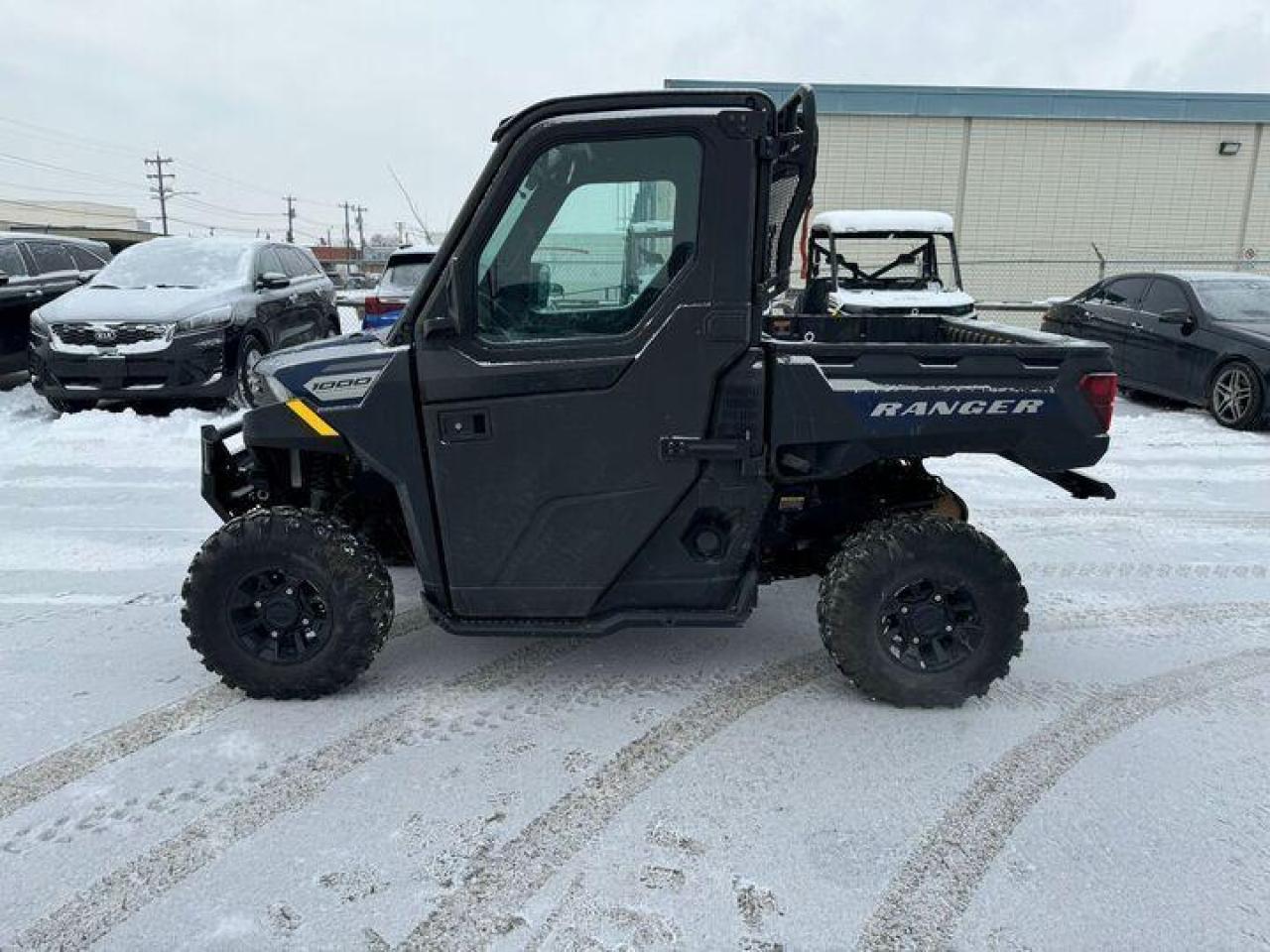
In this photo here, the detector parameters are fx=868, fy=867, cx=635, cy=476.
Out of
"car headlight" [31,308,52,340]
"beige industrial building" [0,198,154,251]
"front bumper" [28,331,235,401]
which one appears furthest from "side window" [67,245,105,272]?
"beige industrial building" [0,198,154,251]

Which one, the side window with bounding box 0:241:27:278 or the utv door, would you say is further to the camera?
the side window with bounding box 0:241:27:278

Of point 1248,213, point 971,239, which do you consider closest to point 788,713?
point 971,239

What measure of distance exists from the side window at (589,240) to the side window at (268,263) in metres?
7.24

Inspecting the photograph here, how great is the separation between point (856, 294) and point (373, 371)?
26.4 ft

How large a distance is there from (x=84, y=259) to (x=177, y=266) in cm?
304

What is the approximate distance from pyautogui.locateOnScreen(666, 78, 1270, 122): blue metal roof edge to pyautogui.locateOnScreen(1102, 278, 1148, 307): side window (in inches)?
387

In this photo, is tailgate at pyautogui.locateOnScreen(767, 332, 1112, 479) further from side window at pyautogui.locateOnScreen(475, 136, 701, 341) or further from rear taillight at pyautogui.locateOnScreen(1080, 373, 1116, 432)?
side window at pyautogui.locateOnScreen(475, 136, 701, 341)

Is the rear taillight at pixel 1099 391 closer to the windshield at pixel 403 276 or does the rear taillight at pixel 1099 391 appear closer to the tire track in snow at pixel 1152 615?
the tire track in snow at pixel 1152 615

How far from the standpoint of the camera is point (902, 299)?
388 inches

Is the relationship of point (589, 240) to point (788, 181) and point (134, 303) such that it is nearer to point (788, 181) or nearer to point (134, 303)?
point (788, 181)

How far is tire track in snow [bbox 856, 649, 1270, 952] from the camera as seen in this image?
216 centimetres

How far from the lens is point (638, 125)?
9.22 ft

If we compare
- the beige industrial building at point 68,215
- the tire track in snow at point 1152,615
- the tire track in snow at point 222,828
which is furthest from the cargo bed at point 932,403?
the beige industrial building at point 68,215

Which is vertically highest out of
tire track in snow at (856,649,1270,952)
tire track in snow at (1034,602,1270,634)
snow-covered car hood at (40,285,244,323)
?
snow-covered car hood at (40,285,244,323)
